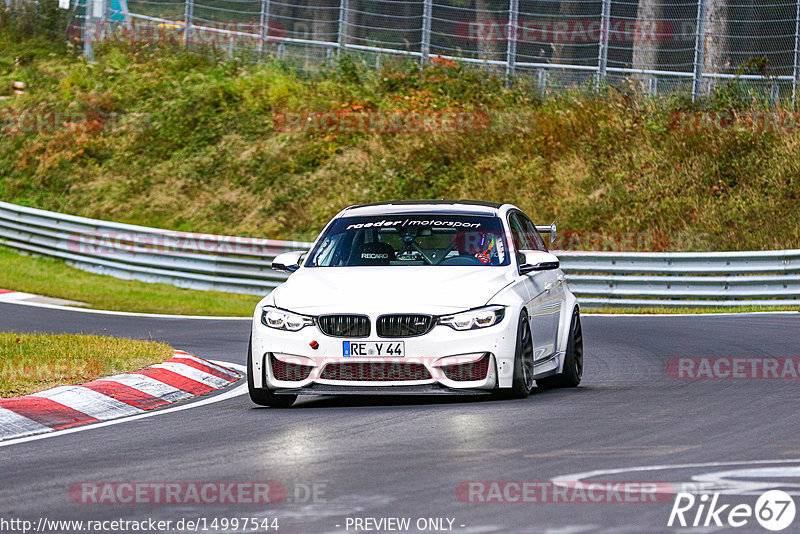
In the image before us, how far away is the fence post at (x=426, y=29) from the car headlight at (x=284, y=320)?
24.2m

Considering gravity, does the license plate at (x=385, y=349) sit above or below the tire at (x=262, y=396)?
above

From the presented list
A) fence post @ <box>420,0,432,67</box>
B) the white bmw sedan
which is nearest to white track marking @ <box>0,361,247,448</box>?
the white bmw sedan

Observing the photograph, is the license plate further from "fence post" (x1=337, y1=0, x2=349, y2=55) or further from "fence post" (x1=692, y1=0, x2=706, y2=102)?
"fence post" (x1=337, y1=0, x2=349, y2=55)

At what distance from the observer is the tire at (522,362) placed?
30.9 ft

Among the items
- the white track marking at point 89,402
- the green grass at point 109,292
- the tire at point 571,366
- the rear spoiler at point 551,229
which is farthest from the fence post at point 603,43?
the white track marking at point 89,402

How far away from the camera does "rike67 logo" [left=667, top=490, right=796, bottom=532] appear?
535 centimetres

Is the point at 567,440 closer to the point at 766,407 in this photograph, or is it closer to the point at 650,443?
the point at 650,443

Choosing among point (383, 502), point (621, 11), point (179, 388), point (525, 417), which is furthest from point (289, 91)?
point (383, 502)

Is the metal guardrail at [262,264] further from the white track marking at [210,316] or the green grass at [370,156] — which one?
the green grass at [370,156]

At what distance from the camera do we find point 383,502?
5832mm

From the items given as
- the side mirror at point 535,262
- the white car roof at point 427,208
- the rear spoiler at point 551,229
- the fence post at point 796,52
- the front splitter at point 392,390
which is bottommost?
the front splitter at point 392,390

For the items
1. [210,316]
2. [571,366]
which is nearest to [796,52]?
[210,316]

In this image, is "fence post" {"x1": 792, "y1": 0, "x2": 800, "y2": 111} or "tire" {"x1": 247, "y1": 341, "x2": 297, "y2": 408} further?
"fence post" {"x1": 792, "y1": 0, "x2": 800, "y2": 111}

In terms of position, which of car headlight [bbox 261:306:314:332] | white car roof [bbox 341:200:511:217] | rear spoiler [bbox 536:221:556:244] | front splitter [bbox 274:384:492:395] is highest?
white car roof [bbox 341:200:511:217]
